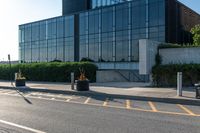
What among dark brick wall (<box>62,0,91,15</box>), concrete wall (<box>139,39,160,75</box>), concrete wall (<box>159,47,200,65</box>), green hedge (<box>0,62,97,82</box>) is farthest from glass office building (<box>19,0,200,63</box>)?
concrete wall (<box>139,39,160,75</box>)

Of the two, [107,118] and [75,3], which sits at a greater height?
[75,3]

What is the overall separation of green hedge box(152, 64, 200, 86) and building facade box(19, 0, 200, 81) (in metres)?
20.9

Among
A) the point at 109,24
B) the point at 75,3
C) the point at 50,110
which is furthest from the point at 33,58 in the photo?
the point at 50,110

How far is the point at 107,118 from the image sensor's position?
10445 millimetres

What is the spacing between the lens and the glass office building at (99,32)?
145 ft

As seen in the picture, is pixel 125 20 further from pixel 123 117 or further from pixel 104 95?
pixel 123 117

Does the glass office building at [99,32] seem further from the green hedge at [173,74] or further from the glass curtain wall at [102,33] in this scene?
the green hedge at [173,74]

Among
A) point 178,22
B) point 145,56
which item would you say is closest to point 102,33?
point 178,22

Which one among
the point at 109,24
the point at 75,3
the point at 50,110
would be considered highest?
the point at 75,3

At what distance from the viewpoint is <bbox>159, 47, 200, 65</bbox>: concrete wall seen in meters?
22.2

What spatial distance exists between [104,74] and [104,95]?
40.9 ft

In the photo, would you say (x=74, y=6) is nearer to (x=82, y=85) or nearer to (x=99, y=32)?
(x=99, y=32)

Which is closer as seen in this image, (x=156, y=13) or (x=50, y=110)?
(x=50, y=110)

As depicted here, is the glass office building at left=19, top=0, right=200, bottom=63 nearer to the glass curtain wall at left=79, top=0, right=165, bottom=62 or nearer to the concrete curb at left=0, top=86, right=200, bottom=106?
the glass curtain wall at left=79, top=0, right=165, bottom=62
